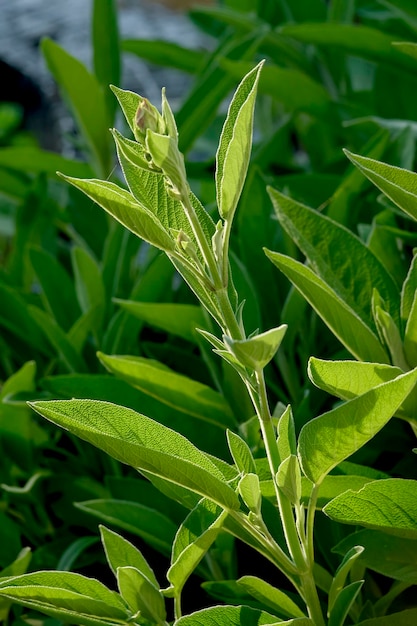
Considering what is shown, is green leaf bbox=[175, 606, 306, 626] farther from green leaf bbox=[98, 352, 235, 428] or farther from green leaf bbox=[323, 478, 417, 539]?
green leaf bbox=[98, 352, 235, 428]

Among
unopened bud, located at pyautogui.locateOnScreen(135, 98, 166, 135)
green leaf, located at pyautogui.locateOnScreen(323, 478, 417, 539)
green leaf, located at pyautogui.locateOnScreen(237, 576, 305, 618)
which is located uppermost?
unopened bud, located at pyautogui.locateOnScreen(135, 98, 166, 135)

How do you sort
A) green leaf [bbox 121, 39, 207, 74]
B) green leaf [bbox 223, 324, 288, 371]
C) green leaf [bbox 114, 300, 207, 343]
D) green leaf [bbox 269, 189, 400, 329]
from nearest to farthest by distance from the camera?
green leaf [bbox 223, 324, 288, 371] < green leaf [bbox 269, 189, 400, 329] < green leaf [bbox 114, 300, 207, 343] < green leaf [bbox 121, 39, 207, 74]

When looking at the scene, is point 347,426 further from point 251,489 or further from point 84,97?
point 84,97

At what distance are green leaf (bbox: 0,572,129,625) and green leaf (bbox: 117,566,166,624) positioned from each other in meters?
0.01

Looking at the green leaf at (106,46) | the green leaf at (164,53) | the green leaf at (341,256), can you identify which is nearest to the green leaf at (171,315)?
the green leaf at (341,256)

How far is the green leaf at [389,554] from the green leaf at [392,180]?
0.21 meters

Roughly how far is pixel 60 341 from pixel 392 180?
17.1 inches

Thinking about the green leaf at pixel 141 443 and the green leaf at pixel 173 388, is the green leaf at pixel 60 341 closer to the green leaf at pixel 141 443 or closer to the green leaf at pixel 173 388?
the green leaf at pixel 173 388

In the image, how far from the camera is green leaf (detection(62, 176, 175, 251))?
49 centimetres

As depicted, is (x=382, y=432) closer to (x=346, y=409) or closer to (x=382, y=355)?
(x=382, y=355)

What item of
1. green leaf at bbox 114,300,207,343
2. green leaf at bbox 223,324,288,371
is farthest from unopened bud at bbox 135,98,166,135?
green leaf at bbox 114,300,207,343

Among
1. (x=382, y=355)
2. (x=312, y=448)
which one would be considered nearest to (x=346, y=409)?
(x=312, y=448)

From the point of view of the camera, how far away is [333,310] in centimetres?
61

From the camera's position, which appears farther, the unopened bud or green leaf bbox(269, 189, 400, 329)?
green leaf bbox(269, 189, 400, 329)
